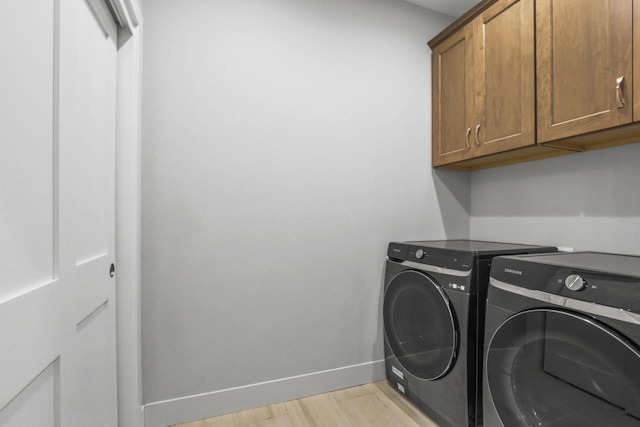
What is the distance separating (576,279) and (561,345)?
23 centimetres

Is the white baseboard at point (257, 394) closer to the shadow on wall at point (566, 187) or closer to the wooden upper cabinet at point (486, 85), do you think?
the shadow on wall at point (566, 187)

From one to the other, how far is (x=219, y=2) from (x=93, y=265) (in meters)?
1.47

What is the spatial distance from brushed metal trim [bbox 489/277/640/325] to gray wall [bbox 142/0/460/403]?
3.08ft

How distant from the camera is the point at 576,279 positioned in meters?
1.00

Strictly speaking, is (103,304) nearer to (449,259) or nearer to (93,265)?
(93,265)

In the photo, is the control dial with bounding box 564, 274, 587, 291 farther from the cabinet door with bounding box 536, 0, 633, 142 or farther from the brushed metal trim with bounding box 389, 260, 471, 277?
the cabinet door with bounding box 536, 0, 633, 142

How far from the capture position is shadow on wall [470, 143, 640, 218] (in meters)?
1.48

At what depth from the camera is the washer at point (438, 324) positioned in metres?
1.42

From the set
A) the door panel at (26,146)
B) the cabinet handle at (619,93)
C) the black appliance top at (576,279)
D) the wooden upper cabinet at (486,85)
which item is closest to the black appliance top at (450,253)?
the black appliance top at (576,279)

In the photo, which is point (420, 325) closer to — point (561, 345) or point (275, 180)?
point (561, 345)

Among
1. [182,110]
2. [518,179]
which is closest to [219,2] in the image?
[182,110]

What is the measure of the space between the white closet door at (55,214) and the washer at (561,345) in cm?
145

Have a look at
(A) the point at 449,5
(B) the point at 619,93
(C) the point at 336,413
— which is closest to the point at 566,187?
(B) the point at 619,93

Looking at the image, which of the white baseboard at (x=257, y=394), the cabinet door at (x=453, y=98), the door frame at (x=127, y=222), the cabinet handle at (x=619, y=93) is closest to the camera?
the cabinet handle at (x=619, y=93)
